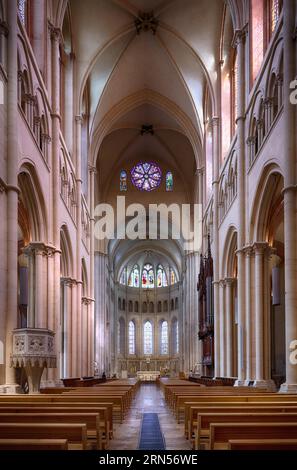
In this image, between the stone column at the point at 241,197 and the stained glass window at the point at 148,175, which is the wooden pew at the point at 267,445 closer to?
the stone column at the point at 241,197

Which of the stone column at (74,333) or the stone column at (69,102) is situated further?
the stone column at (74,333)

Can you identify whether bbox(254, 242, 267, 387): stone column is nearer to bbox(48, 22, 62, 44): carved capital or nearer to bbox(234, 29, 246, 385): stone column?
bbox(234, 29, 246, 385): stone column

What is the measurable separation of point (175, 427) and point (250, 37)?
15.4 metres

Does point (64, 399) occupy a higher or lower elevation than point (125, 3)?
lower

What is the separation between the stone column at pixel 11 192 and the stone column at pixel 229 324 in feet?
47.2

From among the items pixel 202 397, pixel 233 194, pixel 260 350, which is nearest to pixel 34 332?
pixel 202 397

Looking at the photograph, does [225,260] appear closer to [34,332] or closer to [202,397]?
[34,332]

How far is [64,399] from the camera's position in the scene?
1022 centimetres

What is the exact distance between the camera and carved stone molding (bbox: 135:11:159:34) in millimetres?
29781

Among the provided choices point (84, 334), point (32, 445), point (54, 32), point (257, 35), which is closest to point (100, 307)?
point (84, 334)

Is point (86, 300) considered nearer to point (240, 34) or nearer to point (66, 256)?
point (66, 256)

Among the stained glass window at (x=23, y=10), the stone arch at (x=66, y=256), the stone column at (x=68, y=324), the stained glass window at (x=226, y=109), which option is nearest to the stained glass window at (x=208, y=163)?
the stained glass window at (x=226, y=109)

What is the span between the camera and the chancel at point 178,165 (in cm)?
998

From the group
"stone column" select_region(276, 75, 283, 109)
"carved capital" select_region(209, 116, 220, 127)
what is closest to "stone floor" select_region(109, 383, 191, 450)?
"stone column" select_region(276, 75, 283, 109)
